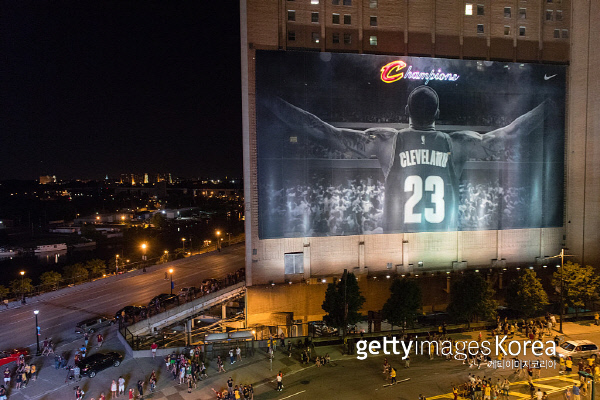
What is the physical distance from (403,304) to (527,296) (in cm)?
1150

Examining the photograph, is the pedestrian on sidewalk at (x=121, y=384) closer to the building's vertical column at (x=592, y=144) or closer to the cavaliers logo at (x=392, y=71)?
the cavaliers logo at (x=392, y=71)

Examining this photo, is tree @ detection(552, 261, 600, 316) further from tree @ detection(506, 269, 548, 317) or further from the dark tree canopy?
the dark tree canopy

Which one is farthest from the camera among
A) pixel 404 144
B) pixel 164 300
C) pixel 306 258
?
pixel 404 144

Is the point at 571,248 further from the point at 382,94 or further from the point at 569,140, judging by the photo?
the point at 382,94

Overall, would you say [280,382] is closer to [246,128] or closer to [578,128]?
[246,128]

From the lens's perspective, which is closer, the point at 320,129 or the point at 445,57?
the point at 320,129

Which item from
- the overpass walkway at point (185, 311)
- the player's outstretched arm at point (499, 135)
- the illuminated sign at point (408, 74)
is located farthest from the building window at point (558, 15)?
the overpass walkway at point (185, 311)

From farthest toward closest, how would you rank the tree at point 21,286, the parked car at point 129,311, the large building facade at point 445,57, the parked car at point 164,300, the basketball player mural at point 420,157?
the tree at point 21,286 → the basketball player mural at point 420,157 → the large building facade at point 445,57 → the parked car at point 164,300 → the parked car at point 129,311

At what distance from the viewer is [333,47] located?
3566cm

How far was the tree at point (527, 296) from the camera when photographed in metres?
31.2

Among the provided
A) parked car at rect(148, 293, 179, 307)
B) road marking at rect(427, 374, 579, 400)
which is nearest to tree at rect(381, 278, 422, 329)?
road marking at rect(427, 374, 579, 400)

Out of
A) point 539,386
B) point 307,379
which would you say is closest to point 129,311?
point 307,379

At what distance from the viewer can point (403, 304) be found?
92.8 ft

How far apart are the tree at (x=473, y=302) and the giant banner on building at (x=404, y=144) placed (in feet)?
30.0
